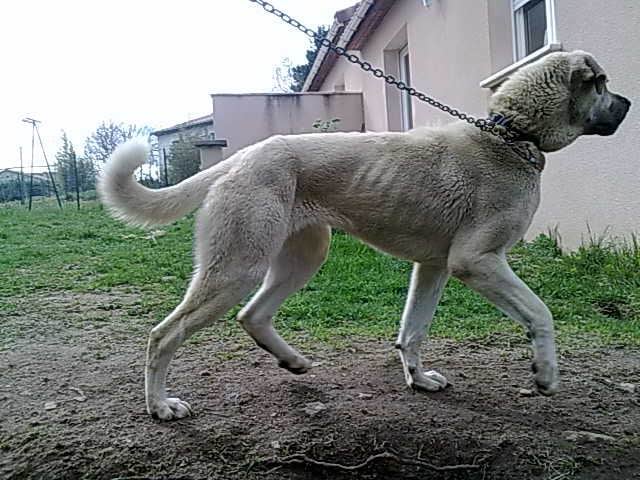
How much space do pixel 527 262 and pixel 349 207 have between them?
11.8 feet

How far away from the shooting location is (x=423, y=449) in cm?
235

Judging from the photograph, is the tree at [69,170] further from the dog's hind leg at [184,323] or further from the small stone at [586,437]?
the small stone at [586,437]

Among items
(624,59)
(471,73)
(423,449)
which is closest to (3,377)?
(423,449)

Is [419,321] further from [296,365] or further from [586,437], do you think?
[586,437]

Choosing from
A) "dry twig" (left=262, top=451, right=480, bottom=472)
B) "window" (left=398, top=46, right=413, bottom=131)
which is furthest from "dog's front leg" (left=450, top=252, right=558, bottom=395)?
"window" (left=398, top=46, right=413, bottom=131)

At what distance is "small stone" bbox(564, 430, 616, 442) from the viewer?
2379mm

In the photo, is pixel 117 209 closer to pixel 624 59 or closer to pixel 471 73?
pixel 624 59

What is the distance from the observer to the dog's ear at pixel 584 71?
2.86m

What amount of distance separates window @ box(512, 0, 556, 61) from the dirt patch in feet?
14.0

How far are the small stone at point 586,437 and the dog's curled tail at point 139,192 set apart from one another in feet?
5.62

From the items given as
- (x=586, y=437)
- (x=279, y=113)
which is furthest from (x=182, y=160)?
(x=586, y=437)

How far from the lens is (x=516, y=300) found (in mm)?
2545

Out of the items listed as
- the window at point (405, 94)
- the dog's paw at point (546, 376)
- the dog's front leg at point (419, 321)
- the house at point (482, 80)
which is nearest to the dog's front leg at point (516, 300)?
the dog's paw at point (546, 376)

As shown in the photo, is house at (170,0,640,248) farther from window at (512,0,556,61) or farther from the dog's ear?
the dog's ear
